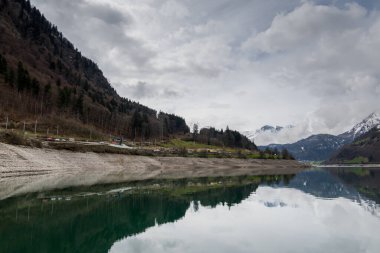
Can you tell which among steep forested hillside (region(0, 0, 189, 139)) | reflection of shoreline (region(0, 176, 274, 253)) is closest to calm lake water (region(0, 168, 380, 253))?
reflection of shoreline (region(0, 176, 274, 253))

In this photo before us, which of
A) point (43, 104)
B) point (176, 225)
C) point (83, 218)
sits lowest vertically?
point (176, 225)

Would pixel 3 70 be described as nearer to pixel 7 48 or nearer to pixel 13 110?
pixel 13 110

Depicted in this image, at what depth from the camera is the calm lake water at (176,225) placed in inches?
722

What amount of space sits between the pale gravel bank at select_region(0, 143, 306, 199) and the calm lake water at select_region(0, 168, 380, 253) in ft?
27.1

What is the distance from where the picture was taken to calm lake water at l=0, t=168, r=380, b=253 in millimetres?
18344

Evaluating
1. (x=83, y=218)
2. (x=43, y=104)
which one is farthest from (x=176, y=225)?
(x=43, y=104)

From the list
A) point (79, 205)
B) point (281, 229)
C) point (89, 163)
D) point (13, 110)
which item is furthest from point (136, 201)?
point (13, 110)

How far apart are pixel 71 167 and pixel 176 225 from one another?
5156 centimetres

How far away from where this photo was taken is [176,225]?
24.8 meters

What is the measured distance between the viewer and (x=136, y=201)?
119 feet

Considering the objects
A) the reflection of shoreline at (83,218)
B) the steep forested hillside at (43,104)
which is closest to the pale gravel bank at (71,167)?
the reflection of shoreline at (83,218)

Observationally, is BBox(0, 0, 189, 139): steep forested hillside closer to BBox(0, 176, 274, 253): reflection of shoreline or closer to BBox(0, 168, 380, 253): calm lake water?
BBox(0, 176, 274, 253): reflection of shoreline

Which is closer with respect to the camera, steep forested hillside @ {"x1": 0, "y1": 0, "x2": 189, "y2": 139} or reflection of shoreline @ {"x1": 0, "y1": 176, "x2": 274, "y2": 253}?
reflection of shoreline @ {"x1": 0, "y1": 176, "x2": 274, "y2": 253}

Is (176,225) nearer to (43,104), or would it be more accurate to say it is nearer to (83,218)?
(83,218)
